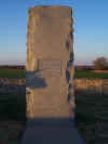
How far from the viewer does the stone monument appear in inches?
462

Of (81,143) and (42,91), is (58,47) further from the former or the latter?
(81,143)

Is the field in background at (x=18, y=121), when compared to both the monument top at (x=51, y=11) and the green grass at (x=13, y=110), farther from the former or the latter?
the monument top at (x=51, y=11)

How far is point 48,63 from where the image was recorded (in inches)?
463

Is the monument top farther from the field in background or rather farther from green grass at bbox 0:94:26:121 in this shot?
green grass at bbox 0:94:26:121

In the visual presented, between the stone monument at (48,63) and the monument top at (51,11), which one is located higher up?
the monument top at (51,11)

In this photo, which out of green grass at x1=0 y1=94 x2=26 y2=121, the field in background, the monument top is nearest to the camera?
the field in background

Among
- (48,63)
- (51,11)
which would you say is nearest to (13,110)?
(48,63)

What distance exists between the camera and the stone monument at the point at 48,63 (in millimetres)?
11742

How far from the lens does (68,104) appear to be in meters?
11.9

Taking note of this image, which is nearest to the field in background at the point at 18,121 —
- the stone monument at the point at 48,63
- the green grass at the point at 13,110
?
the green grass at the point at 13,110

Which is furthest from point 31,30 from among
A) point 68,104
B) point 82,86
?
point 82,86

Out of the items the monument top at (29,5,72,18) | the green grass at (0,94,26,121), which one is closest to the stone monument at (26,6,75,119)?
the monument top at (29,5,72,18)

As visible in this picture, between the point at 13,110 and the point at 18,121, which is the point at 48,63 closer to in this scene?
the point at 18,121

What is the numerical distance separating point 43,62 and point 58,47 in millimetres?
495
